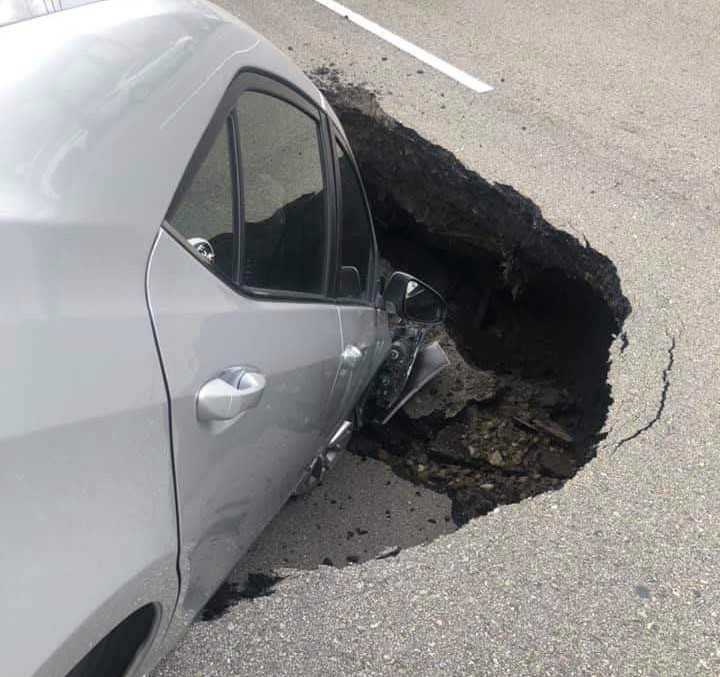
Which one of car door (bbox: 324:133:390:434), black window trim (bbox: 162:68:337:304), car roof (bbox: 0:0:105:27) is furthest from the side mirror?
car roof (bbox: 0:0:105:27)

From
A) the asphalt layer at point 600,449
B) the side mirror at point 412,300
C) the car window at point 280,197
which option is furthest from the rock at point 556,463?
the car window at point 280,197

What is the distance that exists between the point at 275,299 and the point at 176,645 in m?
1.13

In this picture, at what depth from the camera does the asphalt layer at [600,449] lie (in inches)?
109

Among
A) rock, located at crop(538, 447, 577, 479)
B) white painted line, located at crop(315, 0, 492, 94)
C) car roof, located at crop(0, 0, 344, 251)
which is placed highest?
car roof, located at crop(0, 0, 344, 251)

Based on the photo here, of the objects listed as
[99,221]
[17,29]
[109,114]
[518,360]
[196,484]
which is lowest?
[518,360]

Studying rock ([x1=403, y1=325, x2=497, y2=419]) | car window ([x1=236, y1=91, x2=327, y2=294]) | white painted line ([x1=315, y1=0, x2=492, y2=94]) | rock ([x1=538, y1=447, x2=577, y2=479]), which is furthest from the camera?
white painted line ([x1=315, y1=0, x2=492, y2=94])

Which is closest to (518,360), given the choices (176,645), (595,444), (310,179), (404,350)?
(404,350)

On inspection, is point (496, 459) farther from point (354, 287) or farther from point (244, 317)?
point (244, 317)

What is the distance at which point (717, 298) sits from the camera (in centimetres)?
443

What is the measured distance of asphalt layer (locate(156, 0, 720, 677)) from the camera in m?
2.78

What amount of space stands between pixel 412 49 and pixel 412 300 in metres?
3.58

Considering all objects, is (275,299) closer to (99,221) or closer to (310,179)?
(310,179)

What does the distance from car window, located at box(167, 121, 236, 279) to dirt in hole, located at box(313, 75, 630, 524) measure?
229cm

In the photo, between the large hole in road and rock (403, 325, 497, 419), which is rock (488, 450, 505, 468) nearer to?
the large hole in road
